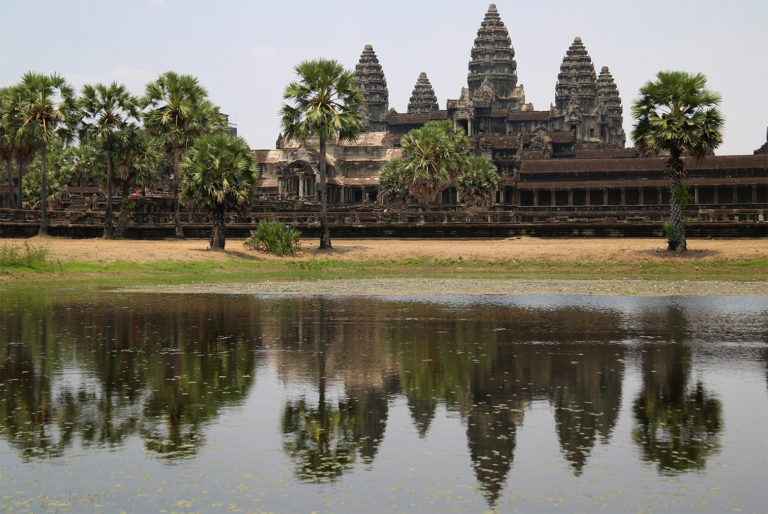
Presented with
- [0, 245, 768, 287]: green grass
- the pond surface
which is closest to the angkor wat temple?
[0, 245, 768, 287]: green grass

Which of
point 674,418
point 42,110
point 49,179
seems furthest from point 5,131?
point 674,418

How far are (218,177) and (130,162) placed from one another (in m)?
14.1

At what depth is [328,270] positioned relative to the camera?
5216 centimetres

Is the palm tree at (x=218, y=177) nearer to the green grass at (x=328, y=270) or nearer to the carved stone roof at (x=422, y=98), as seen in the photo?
the green grass at (x=328, y=270)

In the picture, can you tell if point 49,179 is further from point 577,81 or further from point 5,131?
point 577,81

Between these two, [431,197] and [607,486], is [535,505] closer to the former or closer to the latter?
[607,486]

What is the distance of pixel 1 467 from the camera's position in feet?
35.8

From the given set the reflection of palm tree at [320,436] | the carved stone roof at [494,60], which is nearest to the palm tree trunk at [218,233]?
the reflection of palm tree at [320,436]

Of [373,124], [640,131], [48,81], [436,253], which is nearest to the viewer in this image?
[640,131]

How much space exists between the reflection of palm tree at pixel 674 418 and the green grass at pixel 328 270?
27.3m

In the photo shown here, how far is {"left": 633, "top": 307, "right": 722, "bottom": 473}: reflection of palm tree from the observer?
11469 mm

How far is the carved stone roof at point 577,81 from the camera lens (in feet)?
544

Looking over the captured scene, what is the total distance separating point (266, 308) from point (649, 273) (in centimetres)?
2641

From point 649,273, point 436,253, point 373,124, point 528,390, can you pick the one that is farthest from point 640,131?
point 373,124
